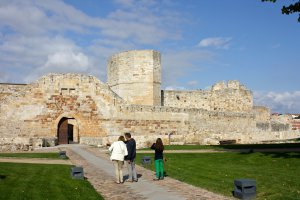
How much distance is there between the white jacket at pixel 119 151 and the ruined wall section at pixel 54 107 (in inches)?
681

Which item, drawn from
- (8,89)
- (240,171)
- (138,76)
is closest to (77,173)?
(240,171)

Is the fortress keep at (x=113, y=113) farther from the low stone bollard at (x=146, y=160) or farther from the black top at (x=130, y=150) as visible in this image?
the black top at (x=130, y=150)

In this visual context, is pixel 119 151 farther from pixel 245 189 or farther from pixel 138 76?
pixel 138 76

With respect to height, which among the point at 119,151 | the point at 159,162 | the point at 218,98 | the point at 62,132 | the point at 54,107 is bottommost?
the point at 159,162

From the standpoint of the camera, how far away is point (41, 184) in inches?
431

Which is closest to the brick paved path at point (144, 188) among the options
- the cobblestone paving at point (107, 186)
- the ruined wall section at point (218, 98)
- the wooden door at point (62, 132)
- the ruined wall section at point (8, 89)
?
the cobblestone paving at point (107, 186)

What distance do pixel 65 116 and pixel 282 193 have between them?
2302cm

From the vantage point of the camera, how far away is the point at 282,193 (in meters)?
9.52

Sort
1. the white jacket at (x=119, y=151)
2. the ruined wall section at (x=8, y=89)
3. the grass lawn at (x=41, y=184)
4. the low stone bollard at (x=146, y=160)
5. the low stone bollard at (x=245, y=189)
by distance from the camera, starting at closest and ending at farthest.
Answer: the low stone bollard at (x=245, y=189) → the grass lawn at (x=41, y=184) → the white jacket at (x=119, y=151) → the low stone bollard at (x=146, y=160) → the ruined wall section at (x=8, y=89)

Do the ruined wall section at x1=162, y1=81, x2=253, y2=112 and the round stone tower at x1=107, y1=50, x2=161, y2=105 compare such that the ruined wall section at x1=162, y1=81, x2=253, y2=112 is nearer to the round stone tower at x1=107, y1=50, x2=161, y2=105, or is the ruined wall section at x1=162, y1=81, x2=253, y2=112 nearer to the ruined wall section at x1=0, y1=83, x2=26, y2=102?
the round stone tower at x1=107, y1=50, x2=161, y2=105

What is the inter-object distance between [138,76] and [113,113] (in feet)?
18.4

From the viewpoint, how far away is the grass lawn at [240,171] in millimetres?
10102

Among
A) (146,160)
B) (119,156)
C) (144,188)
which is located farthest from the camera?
(146,160)

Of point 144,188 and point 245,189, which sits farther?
point 144,188
